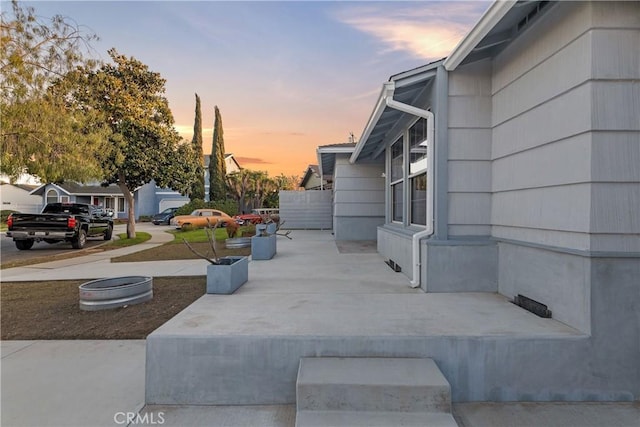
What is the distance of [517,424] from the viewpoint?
259 centimetres

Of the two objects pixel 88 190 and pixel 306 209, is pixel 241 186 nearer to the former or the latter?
pixel 88 190

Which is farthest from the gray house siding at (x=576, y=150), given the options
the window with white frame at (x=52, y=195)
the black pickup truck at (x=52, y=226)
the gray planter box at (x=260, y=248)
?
the window with white frame at (x=52, y=195)

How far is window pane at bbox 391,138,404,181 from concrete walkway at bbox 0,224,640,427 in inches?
229

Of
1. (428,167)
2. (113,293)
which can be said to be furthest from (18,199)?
(428,167)

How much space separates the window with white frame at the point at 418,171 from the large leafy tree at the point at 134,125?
10794 mm

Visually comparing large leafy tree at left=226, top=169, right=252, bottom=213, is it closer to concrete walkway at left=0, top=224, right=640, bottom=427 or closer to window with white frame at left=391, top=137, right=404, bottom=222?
window with white frame at left=391, top=137, right=404, bottom=222

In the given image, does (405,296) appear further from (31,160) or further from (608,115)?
(31,160)

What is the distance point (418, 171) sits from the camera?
6.36 m

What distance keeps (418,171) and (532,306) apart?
311 cm

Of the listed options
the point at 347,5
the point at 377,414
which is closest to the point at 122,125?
the point at 347,5

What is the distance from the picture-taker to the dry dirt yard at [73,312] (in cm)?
435

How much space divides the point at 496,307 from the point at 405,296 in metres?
1.08

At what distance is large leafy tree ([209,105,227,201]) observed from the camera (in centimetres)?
3194

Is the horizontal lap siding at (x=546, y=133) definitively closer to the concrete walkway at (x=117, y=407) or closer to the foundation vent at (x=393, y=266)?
the concrete walkway at (x=117, y=407)
